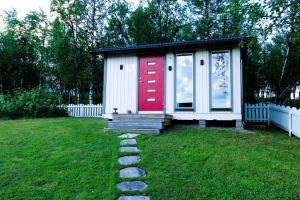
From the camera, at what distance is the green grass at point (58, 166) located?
11.8 ft

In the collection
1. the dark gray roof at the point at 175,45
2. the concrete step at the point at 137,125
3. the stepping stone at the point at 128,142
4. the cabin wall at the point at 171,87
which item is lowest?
the stepping stone at the point at 128,142

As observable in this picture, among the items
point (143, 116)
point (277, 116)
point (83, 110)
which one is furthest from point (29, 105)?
point (277, 116)

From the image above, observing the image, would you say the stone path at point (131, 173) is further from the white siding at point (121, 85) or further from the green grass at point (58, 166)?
the white siding at point (121, 85)

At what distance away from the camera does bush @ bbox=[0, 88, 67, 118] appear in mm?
12086

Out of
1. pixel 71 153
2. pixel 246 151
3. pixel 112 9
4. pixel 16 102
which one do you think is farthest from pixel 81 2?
pixel 246 151

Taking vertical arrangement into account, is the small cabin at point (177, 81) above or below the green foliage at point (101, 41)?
below

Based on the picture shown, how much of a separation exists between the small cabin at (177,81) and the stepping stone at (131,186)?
3.40m

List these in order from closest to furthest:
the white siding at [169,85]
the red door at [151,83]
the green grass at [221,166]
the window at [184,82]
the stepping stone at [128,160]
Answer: the green grass at [221,166] < the stepping stone at [128,160] < the window at [184,82] < the white siding at [169,85] < the red door at [151,83]

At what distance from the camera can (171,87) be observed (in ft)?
27.0

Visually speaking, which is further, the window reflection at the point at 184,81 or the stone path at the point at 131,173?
the window reflection at the point at 184,81

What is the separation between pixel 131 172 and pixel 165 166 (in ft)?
2.04

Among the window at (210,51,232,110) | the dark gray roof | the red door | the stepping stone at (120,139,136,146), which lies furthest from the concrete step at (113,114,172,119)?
the dark gray roof

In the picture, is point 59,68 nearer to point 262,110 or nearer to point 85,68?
point 85,68

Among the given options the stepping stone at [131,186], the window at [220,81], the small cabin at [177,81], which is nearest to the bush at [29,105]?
the small cabin at [177,81]
